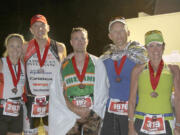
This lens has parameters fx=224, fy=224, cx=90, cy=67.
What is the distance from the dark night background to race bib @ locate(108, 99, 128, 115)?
19.4ft

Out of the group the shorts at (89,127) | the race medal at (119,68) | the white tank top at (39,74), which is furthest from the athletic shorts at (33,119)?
the race medal at (119,68)

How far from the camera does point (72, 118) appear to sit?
7.47 feet

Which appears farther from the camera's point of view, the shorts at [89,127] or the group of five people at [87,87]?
the shorts at [89,127]

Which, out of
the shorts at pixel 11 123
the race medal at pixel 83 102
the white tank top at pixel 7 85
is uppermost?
the white tank top at pixel 7 85

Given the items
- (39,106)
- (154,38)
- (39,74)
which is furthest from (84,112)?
(154,38)

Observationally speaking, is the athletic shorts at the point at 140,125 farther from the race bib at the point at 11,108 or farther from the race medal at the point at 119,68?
the race bib at the point at 11,108

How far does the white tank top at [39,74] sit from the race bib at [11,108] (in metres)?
0.23

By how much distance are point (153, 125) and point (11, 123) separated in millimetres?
1573

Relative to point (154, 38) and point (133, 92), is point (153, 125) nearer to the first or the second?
point (133, 92)

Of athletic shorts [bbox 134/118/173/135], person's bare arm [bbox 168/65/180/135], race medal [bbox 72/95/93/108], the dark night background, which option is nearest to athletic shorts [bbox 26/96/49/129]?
race medal [bbox 72/95/93/108]

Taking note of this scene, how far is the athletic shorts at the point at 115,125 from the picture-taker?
7.37 feet

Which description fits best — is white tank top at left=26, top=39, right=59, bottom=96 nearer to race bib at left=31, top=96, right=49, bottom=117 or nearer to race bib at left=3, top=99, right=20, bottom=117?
race bib at left=31, top=96, right=49, bottom=117

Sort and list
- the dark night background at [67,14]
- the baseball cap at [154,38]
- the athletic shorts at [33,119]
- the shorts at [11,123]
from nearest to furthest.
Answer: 1. the baseball cap at [154,38]
2. the shorts at [11,123]
3. the athletic shorts at [33,119]
4. the dark night background at [67,14]

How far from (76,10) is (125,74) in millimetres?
8005
